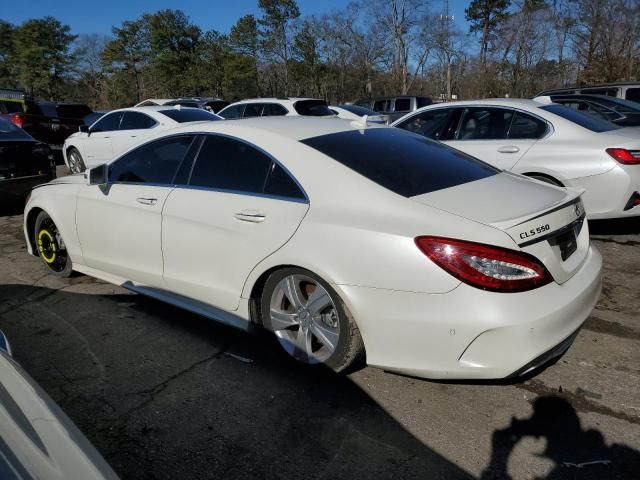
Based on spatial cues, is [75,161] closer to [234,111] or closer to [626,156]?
[234,111]

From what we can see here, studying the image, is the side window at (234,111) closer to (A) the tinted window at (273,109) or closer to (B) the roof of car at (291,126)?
(A) the tinted window at (273,109)

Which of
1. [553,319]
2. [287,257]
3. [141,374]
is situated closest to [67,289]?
[141,374]

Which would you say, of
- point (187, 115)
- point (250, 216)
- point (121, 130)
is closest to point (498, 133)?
point (250, 216)

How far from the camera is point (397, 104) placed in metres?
16.7

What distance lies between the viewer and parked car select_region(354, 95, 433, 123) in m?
16.3

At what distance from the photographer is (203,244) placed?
10.6 ft

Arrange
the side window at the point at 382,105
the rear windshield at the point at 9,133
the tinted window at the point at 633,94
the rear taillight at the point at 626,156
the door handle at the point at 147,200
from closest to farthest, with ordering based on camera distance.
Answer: the door handle at the point at 147,200, the rear taillight at the point at 626,156, the rear windshield at the point at 9,133, the tinted window at the point at 633,94, the side window at the point at 382,105

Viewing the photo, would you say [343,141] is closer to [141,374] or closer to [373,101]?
[141,374]

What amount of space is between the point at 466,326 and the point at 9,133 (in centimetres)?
777

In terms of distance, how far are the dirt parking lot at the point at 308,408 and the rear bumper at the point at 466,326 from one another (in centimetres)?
33

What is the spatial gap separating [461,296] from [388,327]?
402 mm

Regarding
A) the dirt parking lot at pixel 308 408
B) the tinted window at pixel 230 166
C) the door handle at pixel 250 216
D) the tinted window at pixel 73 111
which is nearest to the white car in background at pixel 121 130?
the tinted window at pixel 73 111

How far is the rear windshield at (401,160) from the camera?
2811 millimetres

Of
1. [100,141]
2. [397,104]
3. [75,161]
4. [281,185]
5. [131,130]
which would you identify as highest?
[281,185]
